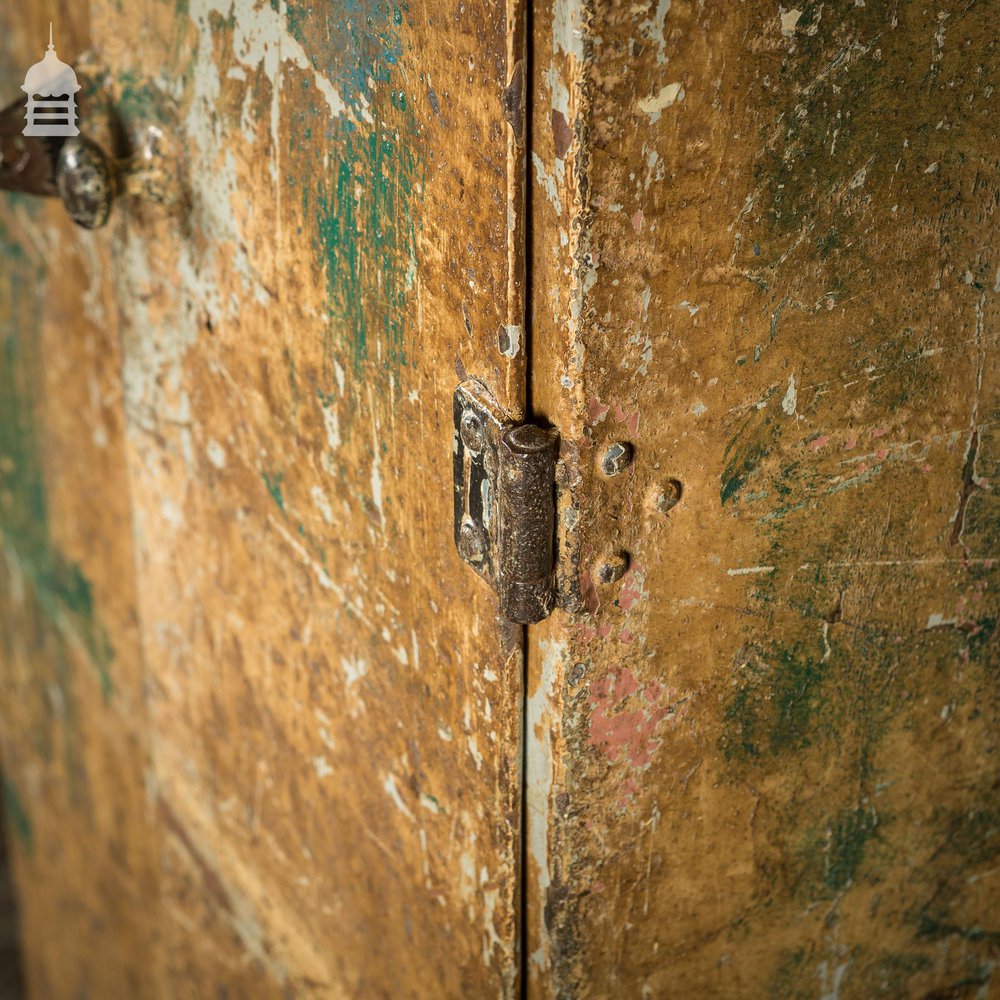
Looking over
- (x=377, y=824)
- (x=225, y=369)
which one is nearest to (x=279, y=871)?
(x=377, y=824)

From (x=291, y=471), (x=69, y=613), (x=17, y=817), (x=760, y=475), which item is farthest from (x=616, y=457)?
(x=17, y=817)

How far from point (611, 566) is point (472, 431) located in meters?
0.12

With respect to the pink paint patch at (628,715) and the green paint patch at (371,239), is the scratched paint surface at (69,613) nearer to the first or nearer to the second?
the green paint patch at (371,239)

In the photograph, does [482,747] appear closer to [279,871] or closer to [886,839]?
[886,839]

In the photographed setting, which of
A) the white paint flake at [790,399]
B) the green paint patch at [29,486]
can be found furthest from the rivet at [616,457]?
the green paint patch at [29,486]

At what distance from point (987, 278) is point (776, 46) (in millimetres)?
274

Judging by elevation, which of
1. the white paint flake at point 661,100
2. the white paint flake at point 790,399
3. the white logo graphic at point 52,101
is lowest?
the white paint flake at point 790,399

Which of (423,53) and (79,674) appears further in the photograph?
(79,674)

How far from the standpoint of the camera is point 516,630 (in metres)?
0.88

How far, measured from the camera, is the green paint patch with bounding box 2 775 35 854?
8.12 feet

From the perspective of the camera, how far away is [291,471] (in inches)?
45.6

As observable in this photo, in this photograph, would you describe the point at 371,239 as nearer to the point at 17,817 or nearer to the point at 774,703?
the point at 774,703

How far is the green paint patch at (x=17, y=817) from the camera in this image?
2.47 metres

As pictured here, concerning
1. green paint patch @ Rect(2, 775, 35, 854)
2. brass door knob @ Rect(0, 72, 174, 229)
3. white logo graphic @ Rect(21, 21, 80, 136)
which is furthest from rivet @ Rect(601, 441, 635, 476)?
green paint patch @ Rect(2, 775, 35, 854)
